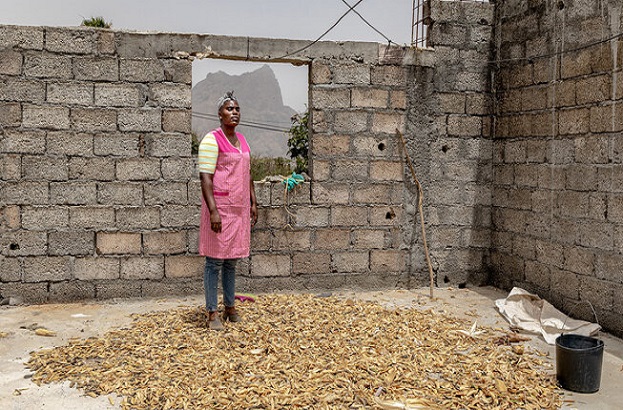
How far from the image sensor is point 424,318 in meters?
5.16

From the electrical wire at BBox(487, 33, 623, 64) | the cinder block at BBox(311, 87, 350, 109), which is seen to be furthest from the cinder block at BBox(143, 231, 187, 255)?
the electrical wire at BBox(487, 33, 623, 64)

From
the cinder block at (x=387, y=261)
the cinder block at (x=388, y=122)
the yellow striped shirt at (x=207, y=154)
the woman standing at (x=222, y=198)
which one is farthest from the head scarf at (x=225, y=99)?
the cinder block at (x=387, y=261)

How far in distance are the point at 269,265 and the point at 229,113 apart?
2046mm

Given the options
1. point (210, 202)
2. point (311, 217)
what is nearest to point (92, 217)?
point (210, 202)

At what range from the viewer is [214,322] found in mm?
4695

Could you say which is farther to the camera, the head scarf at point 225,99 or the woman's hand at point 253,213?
the woman's hand at point 253,213

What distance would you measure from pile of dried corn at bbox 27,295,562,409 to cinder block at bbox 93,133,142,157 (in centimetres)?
171

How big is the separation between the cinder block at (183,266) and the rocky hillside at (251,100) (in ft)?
225

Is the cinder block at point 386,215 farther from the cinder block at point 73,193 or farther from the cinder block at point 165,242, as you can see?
the cinder block at point 73,193

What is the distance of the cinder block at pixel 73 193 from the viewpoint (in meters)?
5.54

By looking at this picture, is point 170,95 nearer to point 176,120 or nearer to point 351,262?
point 176,120

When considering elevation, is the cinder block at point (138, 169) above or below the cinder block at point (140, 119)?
below

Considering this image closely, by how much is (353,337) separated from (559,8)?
3.83 m

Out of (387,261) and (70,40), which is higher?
(70,40)
